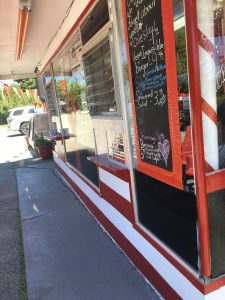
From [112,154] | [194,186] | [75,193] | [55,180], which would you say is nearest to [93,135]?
[112,154]

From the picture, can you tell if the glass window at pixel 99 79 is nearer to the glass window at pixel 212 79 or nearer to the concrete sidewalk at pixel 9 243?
the glass window at pixel 212 79

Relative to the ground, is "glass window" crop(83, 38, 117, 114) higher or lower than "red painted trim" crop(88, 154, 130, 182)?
higher

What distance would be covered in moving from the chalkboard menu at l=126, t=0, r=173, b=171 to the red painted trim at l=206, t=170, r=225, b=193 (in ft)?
0.92

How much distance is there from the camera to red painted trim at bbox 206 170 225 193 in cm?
169

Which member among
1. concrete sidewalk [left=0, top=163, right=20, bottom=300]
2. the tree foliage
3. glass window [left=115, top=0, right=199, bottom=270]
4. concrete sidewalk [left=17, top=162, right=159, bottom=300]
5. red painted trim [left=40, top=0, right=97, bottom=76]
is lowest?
concrete sidewalk [left=0, top=163, right=20, bottom=300]

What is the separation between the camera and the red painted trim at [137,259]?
235 cm

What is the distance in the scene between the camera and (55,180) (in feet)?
21.5

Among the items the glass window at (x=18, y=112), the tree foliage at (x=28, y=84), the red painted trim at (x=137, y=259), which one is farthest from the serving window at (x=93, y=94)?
the tree foliage at (x=28, y=84)

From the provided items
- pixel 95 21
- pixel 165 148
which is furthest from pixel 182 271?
pixel 95 21

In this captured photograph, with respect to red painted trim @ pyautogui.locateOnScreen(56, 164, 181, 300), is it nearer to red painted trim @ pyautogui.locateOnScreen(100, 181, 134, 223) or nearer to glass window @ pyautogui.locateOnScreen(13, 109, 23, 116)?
red painted trim @ pyautogui.locateOnScreen(100, 181, 134, 223)

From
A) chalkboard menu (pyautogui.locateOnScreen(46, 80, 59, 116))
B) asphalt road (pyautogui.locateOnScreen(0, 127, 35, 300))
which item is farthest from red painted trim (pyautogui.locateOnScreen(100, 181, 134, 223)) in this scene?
chalkboard menu (pyautogui.locateOnScreen(46, 80, 59, 116))

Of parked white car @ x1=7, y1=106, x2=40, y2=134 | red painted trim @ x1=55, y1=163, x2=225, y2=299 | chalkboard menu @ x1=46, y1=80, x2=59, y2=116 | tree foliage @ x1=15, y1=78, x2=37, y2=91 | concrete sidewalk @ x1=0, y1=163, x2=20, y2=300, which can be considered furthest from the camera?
tree foliage @ x1=15, y1=78, x2=37, y2=91

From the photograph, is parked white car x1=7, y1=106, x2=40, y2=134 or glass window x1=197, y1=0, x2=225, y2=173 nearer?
glass window x1=197, y1=0, x2=225, y2=173

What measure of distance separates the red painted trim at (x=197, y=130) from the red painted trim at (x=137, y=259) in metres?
0.65
